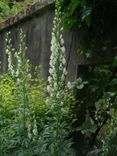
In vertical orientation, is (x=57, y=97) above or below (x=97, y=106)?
above

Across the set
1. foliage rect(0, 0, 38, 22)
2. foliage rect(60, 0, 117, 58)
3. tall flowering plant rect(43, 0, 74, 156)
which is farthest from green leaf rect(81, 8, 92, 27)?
foliage rect(0, 0, 38, 22)

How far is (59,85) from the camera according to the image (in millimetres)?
4504

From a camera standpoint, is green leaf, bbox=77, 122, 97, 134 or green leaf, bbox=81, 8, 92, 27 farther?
green leaf, bbox=77, 122, 97, 134

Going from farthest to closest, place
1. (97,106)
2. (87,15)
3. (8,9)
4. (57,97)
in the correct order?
(8,9) → (97,106) → (87,15) → (57,97)

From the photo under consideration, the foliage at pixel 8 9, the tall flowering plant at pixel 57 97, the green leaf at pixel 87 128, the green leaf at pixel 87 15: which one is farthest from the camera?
the foliage at pixel 8 9

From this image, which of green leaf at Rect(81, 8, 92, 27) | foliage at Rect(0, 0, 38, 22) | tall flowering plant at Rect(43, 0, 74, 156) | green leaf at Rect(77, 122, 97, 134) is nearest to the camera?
tall flowering plant at Rect(43, 0, 74, 156)

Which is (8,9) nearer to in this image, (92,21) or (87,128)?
(92,21)

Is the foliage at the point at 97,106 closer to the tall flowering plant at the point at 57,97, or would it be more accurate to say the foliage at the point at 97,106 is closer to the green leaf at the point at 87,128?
the green leaf at the point at 87,128

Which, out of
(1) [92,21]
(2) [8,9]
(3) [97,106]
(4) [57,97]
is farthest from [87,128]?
(2) [8,9]

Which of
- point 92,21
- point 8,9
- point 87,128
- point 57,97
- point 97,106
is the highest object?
point 8,9

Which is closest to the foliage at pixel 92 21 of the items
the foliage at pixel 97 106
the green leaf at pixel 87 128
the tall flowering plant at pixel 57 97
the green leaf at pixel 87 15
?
the green leaf at pixel 87 15

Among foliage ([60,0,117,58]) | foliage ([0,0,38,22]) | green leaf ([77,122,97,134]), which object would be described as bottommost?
green leaf ([77,122,97,134])

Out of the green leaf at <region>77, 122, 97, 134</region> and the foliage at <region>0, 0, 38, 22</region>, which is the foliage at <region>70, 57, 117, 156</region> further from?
the foliage at <region>0, 0, 38, 22</region>

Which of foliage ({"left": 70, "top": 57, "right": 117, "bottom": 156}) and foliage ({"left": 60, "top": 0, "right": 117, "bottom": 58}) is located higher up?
foliage ({"left": 60, "top": 0, "right": 117, "bottom": 58})
